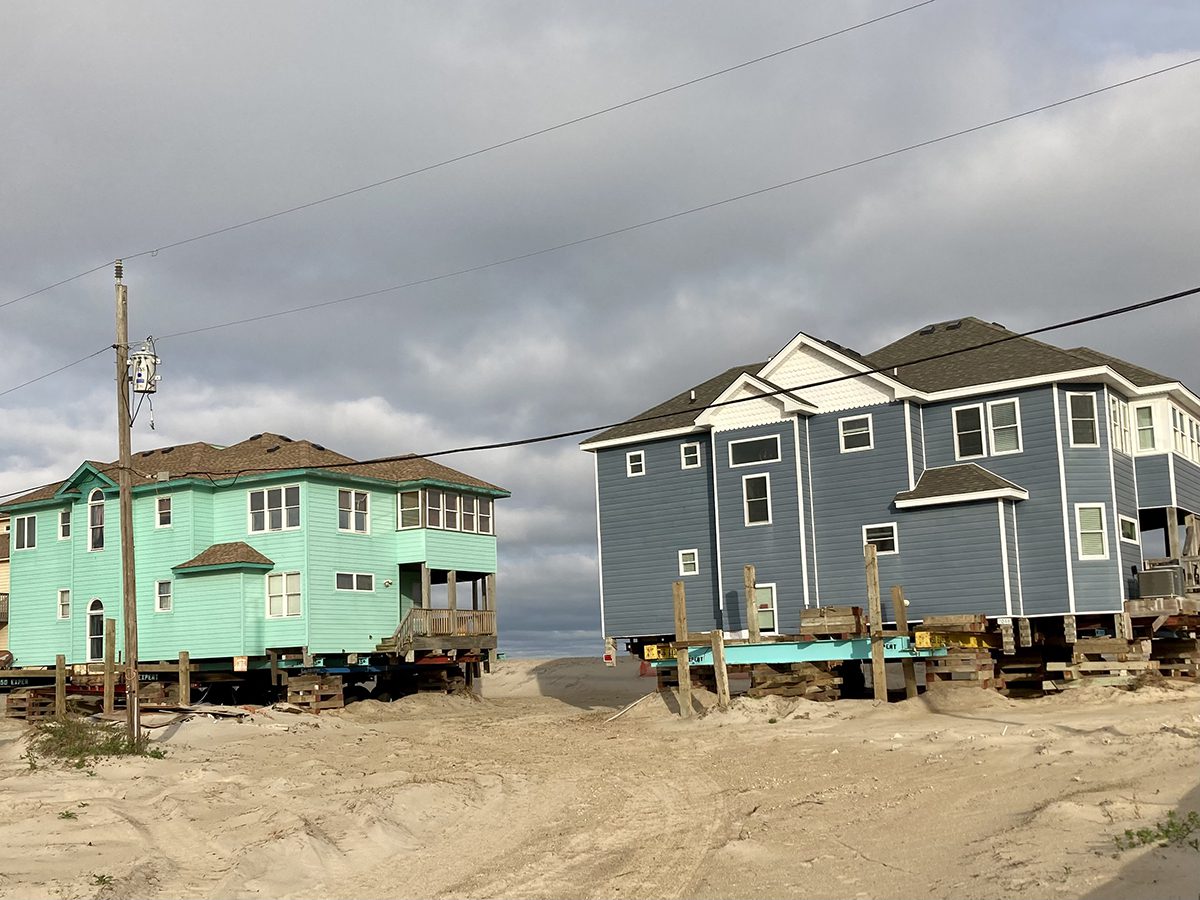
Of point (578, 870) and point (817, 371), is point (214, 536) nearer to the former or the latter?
point (817, 371)

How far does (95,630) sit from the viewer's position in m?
45.6

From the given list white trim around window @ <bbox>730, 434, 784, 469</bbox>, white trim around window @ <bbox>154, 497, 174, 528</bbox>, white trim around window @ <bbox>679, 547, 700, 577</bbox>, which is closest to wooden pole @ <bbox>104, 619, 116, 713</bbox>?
white trim around window @ <bbox>154, 497, 174, 528</bbox>

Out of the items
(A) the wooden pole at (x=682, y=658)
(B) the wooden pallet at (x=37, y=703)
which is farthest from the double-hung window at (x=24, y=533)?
(A) the wooden pole at (x=682, y=658)

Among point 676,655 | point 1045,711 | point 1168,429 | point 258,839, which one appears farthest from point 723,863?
point 1168,429

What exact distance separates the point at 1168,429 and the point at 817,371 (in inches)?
402

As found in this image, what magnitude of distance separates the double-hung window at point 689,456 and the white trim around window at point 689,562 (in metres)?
2.61

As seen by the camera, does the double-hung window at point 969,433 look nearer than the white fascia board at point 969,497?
No

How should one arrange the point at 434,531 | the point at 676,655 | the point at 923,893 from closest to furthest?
the point at 923,893
the point at 676,655
the point at 434,531

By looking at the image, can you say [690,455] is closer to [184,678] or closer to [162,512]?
[184,678]

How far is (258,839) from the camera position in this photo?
17750mm

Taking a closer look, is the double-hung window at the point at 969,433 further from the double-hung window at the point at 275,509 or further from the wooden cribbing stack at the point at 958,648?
the double-hung window at the point at 275,509

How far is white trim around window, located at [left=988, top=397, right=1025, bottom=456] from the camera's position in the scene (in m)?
33.8

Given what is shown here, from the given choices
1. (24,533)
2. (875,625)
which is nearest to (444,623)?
(24,533)

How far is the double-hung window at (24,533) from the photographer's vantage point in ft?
160
